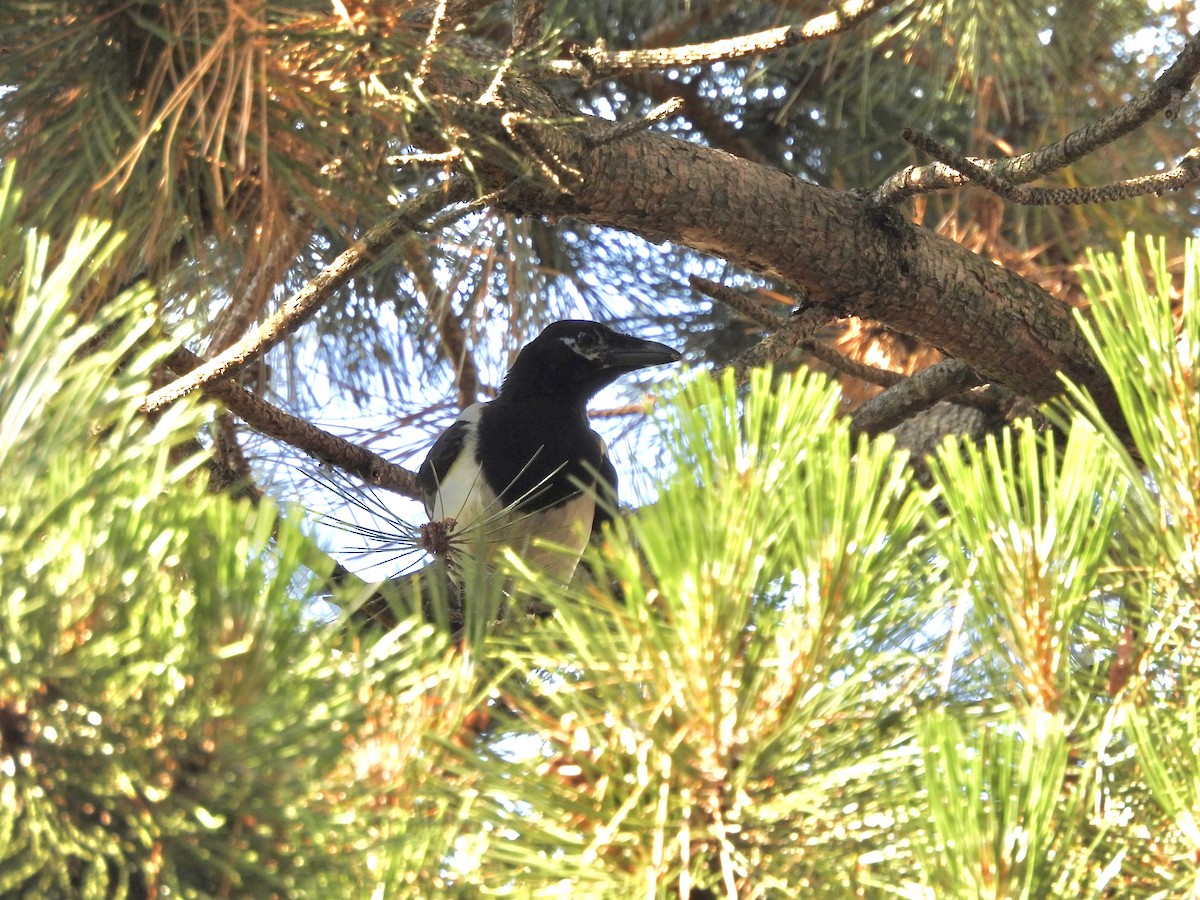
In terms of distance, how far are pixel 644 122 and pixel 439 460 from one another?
1.99m

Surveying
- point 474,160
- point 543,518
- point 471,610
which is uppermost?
point 474,160

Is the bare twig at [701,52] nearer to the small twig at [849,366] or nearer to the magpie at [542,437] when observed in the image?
the small twig at [849,366]

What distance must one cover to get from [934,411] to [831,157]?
2.78ft

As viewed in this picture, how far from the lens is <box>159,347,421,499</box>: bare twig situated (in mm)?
2064

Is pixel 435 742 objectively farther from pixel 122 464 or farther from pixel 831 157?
pixel 831 157

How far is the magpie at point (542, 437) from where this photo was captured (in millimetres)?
3271

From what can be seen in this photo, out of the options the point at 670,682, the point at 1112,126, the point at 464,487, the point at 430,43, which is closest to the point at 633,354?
the point at 464,487

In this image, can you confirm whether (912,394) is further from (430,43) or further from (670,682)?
(670,682)

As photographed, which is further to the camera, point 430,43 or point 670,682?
point 430,43

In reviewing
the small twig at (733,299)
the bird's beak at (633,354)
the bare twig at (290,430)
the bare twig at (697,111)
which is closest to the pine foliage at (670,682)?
the bare twig at (290,430)

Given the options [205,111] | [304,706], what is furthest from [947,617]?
[205,111]

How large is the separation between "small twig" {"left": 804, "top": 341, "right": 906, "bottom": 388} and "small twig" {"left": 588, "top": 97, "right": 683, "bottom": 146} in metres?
0.83

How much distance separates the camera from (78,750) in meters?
0.76

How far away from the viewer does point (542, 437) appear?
3396mm
